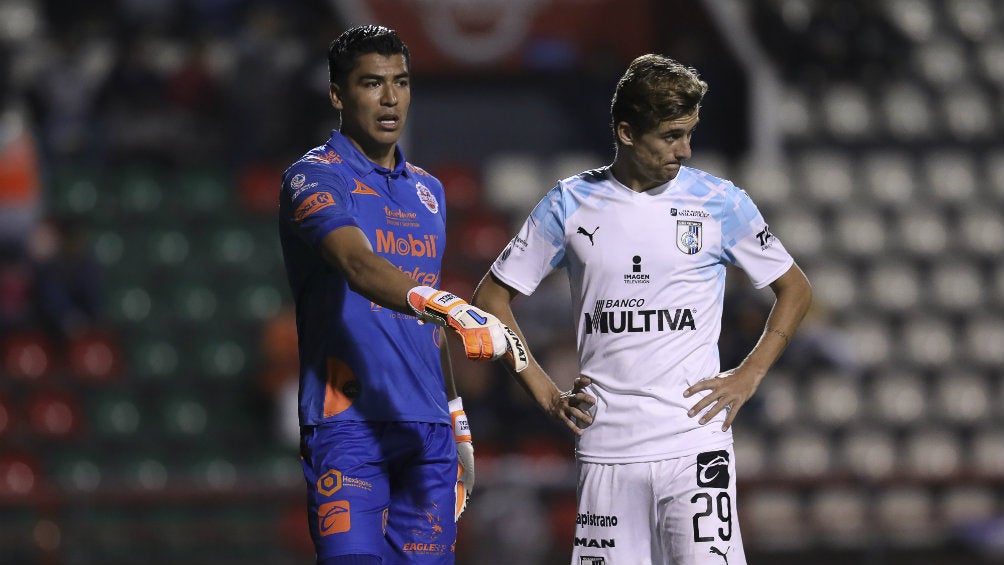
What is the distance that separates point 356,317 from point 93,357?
340 inches

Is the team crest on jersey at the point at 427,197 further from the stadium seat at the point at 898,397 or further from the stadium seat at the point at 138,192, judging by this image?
the stadium seat at the point at 138,192

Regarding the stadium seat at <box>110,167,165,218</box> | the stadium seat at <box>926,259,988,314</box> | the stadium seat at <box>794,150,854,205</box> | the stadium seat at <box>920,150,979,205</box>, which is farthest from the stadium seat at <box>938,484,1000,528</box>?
the stadium seat at <box>110,167,165,218</box>

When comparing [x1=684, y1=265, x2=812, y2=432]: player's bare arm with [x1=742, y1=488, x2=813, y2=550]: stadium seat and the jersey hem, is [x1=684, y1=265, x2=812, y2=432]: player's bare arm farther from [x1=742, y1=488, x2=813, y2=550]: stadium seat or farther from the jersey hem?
[x1=742, y1=488, x2=813, y2=550]: stadium seat

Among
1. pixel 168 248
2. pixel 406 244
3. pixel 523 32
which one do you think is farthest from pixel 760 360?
pixel 523 32

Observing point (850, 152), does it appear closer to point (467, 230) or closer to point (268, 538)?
point (467, 230)

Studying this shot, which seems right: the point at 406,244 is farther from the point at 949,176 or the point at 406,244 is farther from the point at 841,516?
the point at 949,176

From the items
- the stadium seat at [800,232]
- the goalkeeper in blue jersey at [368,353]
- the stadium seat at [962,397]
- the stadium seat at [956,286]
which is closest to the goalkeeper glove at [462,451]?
the goalkeeper in blue jersey at [368,353]

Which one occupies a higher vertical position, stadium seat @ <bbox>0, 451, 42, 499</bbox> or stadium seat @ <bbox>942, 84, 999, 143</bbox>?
stadium seat @ <bbox>942, 84, 999, 143</bbox>

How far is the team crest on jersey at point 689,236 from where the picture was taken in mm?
5246

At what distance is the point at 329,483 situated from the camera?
16.6 feet

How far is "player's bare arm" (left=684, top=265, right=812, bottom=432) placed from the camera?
17.0 feet

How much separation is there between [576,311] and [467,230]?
880 centimetres

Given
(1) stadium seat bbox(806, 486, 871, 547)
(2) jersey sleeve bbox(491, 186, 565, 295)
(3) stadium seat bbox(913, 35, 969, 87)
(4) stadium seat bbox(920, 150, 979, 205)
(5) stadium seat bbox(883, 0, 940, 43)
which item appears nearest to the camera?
(2) jersey sleeve bbox(491, 186, 565, 295)

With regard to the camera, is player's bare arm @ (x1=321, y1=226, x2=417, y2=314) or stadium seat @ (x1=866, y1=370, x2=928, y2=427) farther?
stadium seat @ (x1=866, y1=370, x2=928, y2=427)
